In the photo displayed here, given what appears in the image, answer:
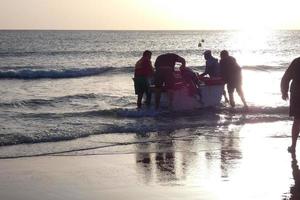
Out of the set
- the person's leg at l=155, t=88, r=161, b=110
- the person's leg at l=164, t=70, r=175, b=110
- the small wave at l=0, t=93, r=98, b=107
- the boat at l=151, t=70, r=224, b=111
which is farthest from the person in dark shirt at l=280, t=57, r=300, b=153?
the small wave at l=0, t=93, r=98, b=107

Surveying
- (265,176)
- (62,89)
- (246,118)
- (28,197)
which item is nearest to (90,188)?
(28,197)

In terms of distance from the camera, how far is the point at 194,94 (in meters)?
16.0

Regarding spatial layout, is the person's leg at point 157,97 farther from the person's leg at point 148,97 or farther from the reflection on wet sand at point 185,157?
the reflection on wet sand at point 185,157

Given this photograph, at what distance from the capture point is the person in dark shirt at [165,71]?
15.2m

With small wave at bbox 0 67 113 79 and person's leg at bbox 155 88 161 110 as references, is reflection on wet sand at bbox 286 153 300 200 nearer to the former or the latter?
person's leg at bbox 155 88 161 110

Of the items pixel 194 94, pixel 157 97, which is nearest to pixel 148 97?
pixel 157 97

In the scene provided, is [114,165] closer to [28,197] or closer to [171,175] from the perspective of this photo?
[171,175]

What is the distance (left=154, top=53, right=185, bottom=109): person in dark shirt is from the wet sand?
14.9 feet

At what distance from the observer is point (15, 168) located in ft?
28.5

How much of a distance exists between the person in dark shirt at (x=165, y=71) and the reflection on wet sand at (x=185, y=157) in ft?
10.0

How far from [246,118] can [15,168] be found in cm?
758

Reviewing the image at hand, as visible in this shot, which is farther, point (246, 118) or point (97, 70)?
point (97, 70)

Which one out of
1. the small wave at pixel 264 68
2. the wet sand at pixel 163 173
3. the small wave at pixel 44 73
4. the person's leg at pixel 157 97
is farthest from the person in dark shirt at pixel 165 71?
the small wave at pixel 264 68

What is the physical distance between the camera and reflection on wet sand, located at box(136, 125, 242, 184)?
7973 millimetres
